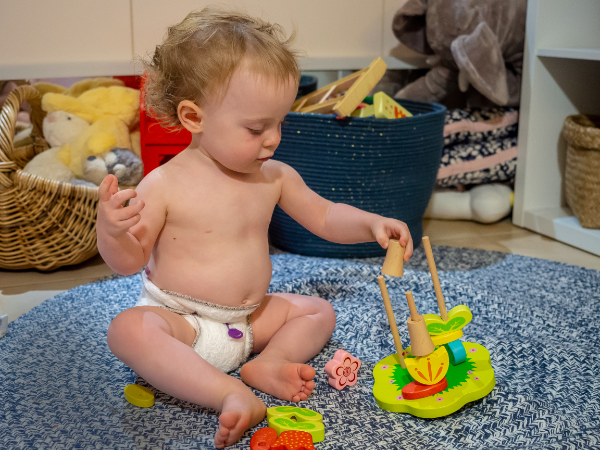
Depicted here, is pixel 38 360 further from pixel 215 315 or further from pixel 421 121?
pixel 421 121

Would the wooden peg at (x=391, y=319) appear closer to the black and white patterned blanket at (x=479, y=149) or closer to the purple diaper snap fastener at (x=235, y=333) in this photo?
the purple diaper snap fastener at (x=235, y=333)

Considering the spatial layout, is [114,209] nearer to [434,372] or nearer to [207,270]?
[207,270]

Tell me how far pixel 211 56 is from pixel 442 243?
0.87 metres

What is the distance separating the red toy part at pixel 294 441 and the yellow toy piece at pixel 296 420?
0.5 inches

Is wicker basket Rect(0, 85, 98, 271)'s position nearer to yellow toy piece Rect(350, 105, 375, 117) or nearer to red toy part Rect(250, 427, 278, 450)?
yellow toy piece Rect(350, 105, 375, 117)

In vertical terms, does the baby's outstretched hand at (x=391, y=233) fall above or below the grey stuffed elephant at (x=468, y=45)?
below

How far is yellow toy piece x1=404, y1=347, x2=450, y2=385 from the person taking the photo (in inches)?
28.4

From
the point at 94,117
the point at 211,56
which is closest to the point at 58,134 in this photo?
the point at 94,117

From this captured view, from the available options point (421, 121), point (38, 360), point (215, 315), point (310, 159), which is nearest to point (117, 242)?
point (215, 315)

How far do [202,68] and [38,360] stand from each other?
475mm

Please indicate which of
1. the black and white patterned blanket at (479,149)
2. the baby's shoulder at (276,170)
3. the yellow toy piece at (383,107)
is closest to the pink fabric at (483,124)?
the black and white patterned blanket at (479,149)

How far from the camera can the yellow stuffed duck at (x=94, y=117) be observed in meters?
1.32

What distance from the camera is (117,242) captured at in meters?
0.71

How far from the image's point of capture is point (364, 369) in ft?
2.81
